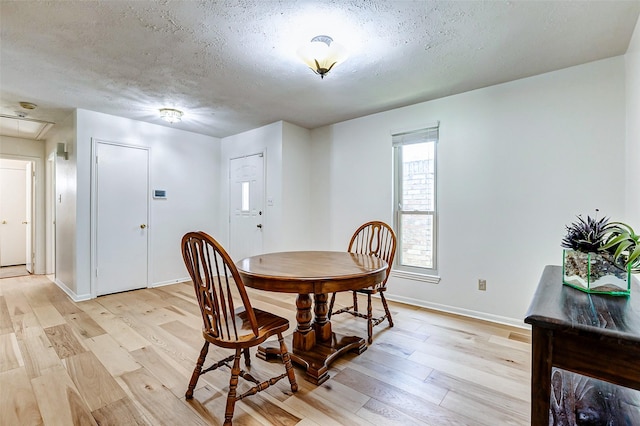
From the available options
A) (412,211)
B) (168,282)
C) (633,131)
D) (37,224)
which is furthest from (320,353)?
(37,224)

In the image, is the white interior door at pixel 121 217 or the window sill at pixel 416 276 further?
the white interior door at pixel 121 217

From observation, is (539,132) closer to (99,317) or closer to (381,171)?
(381,171)

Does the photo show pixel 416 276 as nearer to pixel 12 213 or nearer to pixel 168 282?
pixel 168 282

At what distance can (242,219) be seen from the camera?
15.1 ft

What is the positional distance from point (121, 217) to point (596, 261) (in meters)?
4.65

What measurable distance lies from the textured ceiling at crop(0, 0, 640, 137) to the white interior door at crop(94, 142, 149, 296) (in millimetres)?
812

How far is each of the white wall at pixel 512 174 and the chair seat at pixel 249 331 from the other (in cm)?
214

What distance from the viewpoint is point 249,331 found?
1562mm

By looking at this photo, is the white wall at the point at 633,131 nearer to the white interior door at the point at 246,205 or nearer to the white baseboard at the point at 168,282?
the white interior door at the point at 246,205

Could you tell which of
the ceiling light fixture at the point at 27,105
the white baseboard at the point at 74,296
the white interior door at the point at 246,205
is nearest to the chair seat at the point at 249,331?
the white interior door at the point at 246,205

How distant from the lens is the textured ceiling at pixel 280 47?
176 cm

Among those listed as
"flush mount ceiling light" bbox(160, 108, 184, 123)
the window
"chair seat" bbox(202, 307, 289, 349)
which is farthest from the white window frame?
"flush mount ceiling light" bbox(160, 108, 184, 123)

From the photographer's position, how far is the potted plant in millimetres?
1108

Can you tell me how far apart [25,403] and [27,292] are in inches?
123
